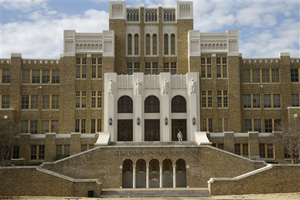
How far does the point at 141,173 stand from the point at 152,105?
10354 millimetres

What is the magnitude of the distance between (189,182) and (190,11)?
84.1ft

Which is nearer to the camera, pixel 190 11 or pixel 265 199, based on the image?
pixel 265 199

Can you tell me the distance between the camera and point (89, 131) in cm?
5684

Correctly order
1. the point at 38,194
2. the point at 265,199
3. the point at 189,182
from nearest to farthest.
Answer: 1. the point at 265,199
2. the point at 38,194
3. the point at 189,182

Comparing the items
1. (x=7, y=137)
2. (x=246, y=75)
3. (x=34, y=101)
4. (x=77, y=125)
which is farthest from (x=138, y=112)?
(x=246, y=75)

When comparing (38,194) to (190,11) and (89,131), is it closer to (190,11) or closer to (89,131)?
(89,131)

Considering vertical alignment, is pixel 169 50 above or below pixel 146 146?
above

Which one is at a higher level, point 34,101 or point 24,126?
point 34,101

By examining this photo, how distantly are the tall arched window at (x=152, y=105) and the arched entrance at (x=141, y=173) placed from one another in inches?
350

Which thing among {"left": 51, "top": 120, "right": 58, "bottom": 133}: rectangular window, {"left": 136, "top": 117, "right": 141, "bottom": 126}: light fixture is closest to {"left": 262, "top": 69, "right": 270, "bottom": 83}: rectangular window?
{"left": 136, "top": 117, "right": 141, "bottom": 126}: light fixture

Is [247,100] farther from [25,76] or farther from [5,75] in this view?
[5,75]

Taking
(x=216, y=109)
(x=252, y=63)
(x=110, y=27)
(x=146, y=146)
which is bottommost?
(x=146, y=146)

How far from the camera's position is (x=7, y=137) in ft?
160

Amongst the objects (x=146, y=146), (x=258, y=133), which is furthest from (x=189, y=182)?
(x=258, y=133)
